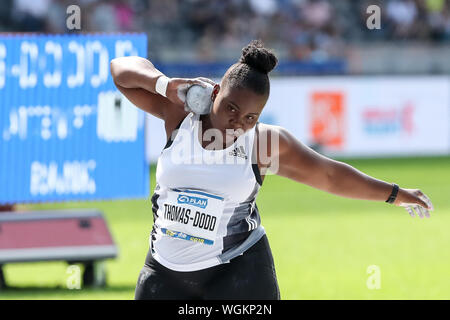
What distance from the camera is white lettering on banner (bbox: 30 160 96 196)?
28.2ft

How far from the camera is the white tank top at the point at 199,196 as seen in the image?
4.60 metres

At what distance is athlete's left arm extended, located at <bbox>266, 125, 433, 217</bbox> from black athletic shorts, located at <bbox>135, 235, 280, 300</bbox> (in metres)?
0.53

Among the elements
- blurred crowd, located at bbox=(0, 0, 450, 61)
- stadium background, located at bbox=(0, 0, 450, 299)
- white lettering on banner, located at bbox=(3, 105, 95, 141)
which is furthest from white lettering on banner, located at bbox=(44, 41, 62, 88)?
blurred crowd, located at bbox=(0, 0, 450, 61)

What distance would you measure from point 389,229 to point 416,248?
140cm

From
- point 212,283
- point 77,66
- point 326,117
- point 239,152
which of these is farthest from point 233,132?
point 326,117

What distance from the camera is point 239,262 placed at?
465 cm

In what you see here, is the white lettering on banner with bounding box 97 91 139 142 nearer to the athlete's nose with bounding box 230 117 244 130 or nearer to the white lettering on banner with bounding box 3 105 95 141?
the white lettering on banner with bounding box 3 105 95 141

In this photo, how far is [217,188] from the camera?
181 inches

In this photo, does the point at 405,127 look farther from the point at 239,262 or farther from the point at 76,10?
the point at 239,262

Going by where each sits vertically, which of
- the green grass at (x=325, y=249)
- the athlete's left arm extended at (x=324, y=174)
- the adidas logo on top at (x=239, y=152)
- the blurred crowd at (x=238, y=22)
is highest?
the blurred crowd at (x=238, y=22)

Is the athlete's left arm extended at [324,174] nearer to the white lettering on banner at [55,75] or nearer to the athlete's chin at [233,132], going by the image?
the athlete's chin at [233,132]

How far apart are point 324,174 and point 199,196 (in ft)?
2.30

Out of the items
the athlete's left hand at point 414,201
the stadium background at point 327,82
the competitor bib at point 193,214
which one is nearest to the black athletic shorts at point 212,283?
the competitor bib at point 193,214
